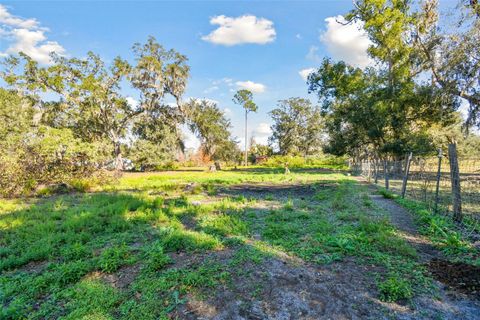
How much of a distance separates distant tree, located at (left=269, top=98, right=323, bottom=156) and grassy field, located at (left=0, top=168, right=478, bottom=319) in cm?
4322

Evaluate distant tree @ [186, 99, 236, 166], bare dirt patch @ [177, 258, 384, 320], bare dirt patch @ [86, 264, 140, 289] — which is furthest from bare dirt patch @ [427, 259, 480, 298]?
distant tree @ [186, 99, 236, 166]

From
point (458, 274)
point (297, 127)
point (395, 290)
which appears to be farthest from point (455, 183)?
point (297, 127)

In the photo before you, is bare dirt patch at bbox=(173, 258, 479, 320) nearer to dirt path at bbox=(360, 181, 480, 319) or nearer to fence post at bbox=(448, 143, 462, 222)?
dirt path at bbox=(360, 181, 480, 319)

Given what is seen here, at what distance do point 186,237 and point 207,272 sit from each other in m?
1.22

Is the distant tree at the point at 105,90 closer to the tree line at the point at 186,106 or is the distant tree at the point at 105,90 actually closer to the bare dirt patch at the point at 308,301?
the tree line at the point at 186,106

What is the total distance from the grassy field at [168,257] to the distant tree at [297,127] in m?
43.2

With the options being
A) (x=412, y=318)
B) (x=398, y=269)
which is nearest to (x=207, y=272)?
(x=412, y=318)

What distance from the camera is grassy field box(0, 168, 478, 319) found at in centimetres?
265

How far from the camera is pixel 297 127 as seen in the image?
48188mm

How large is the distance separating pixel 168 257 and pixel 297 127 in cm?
4689

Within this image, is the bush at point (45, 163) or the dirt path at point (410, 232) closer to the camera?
the dirt path at point (410, 232)

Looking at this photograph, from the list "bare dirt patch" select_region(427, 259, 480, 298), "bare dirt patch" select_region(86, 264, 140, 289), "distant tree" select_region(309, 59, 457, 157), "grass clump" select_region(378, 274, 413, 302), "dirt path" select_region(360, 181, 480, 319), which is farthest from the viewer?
"distant tree" select_region(309, 59, 457, 157)

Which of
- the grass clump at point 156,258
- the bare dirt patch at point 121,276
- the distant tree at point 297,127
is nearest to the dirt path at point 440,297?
the grass clump at point 156,258

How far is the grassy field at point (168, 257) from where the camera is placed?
8.69ft
